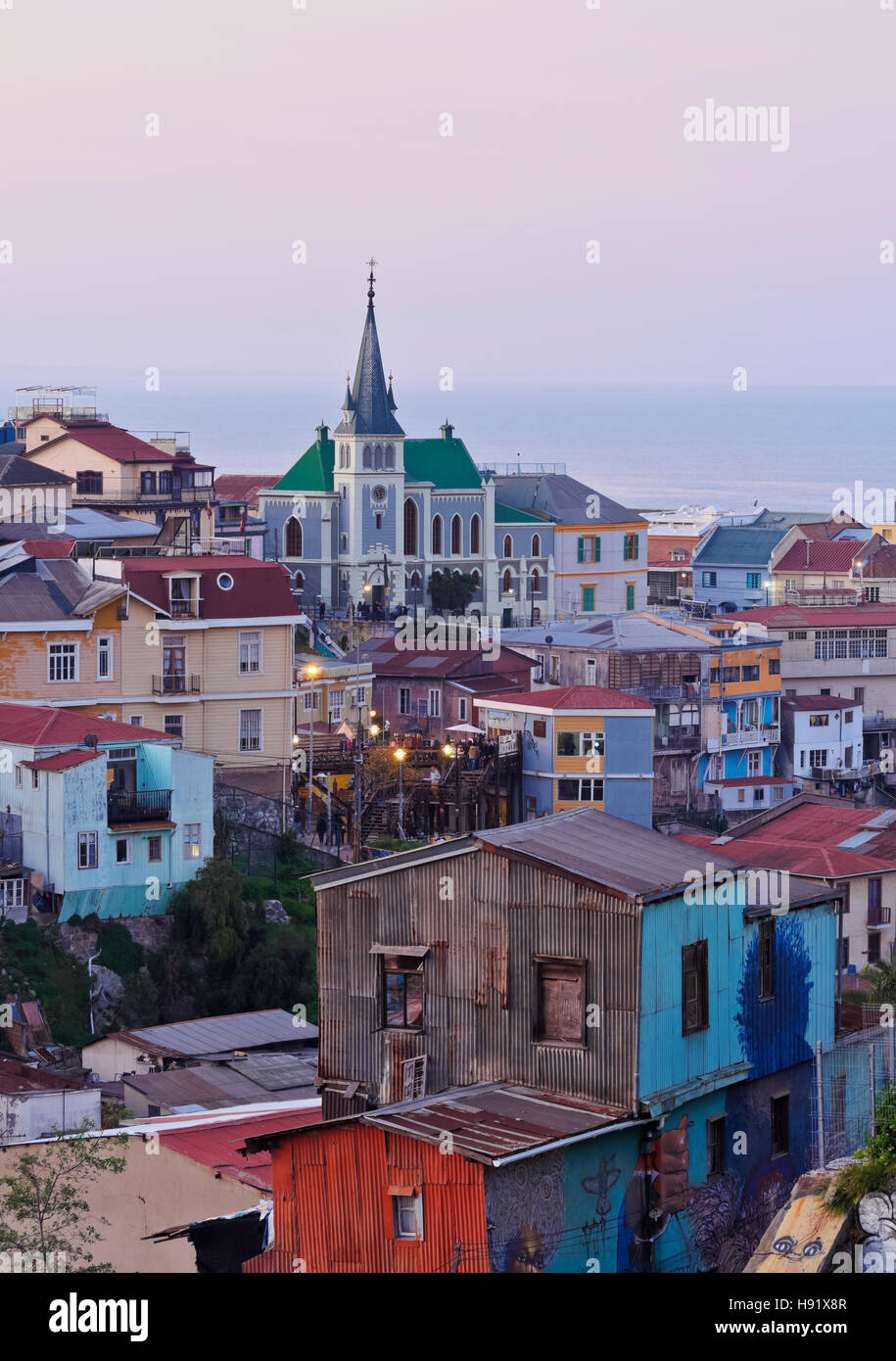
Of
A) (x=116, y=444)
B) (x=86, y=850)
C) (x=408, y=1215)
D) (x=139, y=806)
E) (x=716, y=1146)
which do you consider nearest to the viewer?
(x=408, y=1215)

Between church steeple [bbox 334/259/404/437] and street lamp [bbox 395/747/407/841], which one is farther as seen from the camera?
church steeple [bbox 334/259/404/437]

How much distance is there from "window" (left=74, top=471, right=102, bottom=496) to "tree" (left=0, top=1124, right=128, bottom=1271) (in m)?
40.7

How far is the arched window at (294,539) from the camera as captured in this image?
70875 mm

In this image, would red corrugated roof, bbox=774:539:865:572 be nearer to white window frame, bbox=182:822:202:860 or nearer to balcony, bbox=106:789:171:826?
white window frame, bbox=182:822:202:860

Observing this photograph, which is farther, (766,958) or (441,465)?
(441,465)

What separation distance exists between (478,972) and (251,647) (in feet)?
79.5

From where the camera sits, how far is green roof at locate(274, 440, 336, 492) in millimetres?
71438

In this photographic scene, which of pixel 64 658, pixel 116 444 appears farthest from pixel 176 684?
pixel 116 444

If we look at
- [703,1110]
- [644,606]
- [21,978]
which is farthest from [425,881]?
[644,606]

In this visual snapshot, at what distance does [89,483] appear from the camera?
5816 centimetres

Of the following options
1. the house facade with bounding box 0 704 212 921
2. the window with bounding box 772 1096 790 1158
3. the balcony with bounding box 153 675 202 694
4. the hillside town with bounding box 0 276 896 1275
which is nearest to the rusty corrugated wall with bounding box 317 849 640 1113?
the hillside town with bounding box 0 276 896 1275

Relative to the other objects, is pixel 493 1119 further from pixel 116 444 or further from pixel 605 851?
pixel 116 444

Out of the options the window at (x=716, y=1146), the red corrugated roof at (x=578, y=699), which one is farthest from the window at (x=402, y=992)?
the red corrugated roof at (x=578, y=699)
